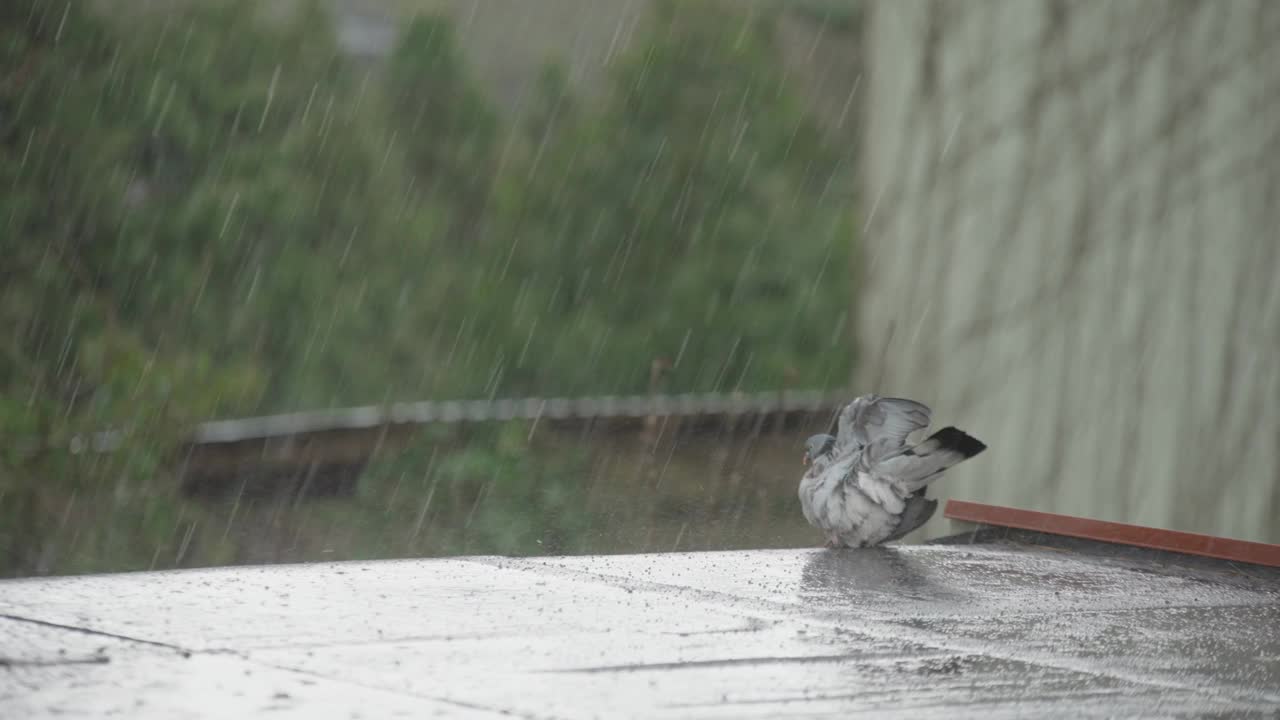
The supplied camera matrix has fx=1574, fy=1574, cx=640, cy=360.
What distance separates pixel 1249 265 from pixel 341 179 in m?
7.14

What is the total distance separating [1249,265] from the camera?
3.37 m

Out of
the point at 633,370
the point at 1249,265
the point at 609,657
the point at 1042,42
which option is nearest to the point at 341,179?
the point at 633,370

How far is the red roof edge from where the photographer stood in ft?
9.91

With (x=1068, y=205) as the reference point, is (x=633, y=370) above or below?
below

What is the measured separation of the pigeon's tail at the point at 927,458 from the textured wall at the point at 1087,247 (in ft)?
3.09

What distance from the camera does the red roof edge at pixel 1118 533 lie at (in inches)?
119

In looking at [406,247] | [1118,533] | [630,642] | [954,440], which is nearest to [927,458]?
[954,440]

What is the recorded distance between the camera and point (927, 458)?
283 centimetres

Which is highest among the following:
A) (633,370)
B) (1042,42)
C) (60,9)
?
(1042,42)

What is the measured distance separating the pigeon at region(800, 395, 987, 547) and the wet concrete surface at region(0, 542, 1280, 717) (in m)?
0.17

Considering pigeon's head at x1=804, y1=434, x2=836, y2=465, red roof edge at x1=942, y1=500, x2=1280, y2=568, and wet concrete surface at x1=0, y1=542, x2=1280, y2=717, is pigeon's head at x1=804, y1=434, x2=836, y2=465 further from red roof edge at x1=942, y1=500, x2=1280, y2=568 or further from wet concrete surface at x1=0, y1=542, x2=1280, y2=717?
red roof edge at x1=942, y1=500, x2=1280, y2=568

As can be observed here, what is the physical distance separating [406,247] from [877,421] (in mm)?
7619

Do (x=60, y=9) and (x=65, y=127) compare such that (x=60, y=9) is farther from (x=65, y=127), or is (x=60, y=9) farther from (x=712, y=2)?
(x=712, y=2)

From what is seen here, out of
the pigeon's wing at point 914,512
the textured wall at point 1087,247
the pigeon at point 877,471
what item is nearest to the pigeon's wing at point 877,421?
the pigeon at point 877,471
